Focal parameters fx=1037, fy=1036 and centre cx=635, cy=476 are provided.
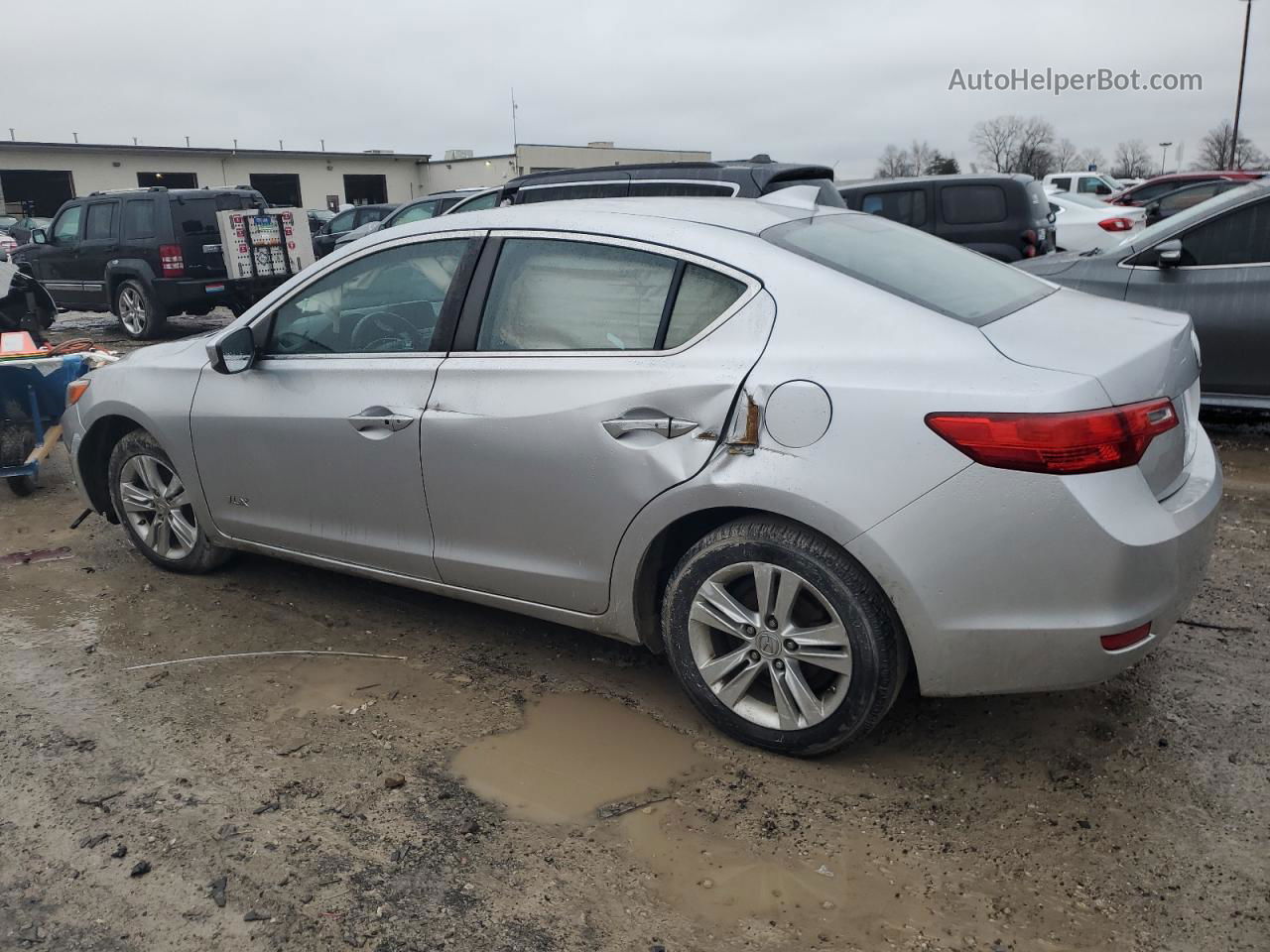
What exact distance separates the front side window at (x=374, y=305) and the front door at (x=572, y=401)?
20 centimetres

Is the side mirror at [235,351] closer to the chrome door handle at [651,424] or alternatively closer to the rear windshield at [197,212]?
the chrome door handle at [651,424]

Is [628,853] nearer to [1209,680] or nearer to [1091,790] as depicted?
[1091,790]

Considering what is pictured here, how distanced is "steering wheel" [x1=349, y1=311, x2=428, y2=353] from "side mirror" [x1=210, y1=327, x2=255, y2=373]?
0.49 metres

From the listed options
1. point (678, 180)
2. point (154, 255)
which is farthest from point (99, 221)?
point (678, 180)

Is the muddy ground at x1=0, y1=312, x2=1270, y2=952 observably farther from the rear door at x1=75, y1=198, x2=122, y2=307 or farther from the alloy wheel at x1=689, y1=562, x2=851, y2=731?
the rear door at x1=75, y1=198, x2=122, y2=307

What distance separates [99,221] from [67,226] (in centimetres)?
89

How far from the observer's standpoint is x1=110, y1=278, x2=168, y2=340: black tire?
44.0ft

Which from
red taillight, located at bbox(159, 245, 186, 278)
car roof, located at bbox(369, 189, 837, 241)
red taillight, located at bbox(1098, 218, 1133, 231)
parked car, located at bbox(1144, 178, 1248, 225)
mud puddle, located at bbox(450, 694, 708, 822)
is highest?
car roof, located at bbox(369, 189, 837, 241)

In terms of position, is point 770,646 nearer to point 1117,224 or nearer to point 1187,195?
point 1117,224

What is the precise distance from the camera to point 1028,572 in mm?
2617

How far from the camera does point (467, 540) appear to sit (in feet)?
11.7

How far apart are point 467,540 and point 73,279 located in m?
13.5

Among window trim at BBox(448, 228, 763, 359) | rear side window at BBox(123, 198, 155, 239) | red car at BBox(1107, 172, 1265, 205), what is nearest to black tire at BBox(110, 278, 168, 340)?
rear side window at BBox(123, 198, 155, 239)

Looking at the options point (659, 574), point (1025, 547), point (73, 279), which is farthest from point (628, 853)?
point (73, 279)
